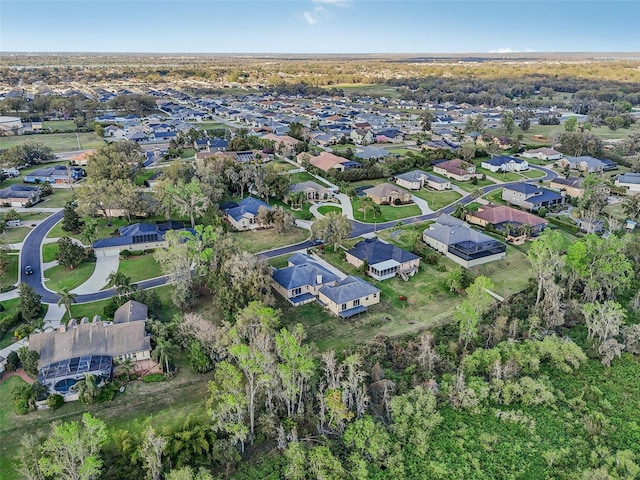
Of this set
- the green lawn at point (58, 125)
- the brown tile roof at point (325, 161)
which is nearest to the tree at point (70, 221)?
the brown tile roof at point (325, 161)

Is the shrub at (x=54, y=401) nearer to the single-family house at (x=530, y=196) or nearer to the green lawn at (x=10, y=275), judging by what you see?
the green lawn at (x=10, y=275)

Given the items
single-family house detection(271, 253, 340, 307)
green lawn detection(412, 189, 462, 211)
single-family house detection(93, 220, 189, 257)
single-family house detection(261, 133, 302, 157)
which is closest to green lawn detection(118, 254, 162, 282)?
single-family house detection(93, 220, 189, 257)

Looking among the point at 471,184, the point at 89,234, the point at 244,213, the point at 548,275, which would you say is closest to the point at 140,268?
the point at 89,234

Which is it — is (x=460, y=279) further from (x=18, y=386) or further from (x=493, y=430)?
(x=18, y=386)

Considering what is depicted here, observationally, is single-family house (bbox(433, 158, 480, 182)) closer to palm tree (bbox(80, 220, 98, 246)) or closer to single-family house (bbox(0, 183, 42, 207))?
palm tree (bbox(80, 220, 98, 246))

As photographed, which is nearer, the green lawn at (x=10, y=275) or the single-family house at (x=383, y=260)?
the green lawn at (x=10, y=275)

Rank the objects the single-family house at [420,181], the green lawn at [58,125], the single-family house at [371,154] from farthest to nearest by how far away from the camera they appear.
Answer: the green lawn at [58,125], the single-family house at [371,154], the single-family house at [420,181]

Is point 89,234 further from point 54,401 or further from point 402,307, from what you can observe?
point 402,307
